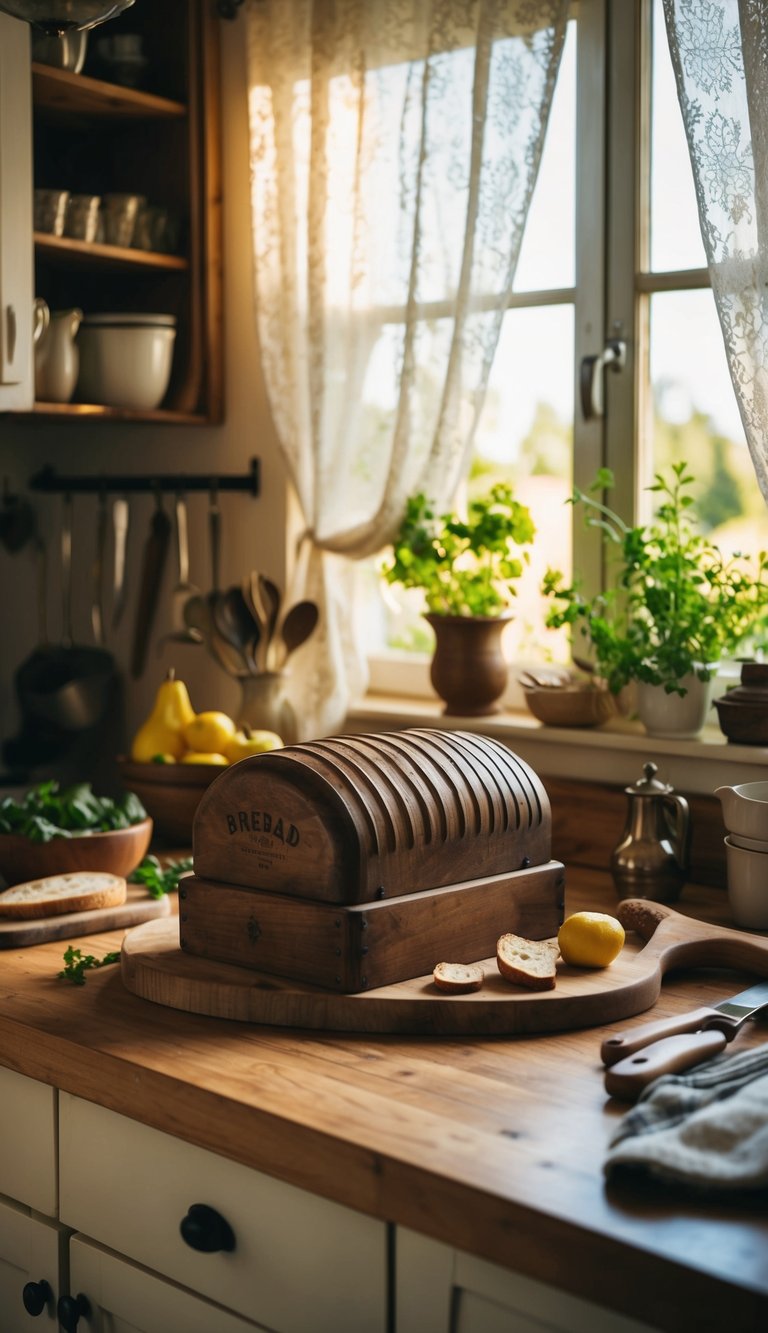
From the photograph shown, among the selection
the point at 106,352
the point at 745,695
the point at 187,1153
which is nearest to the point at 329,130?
the point at 106,352

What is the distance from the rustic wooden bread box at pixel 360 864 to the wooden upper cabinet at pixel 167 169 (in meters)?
1.01

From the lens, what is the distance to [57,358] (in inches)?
84.4

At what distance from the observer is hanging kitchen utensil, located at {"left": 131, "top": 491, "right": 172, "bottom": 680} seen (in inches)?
97.3

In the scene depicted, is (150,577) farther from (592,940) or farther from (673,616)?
(592,940)

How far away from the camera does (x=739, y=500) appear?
1979mm

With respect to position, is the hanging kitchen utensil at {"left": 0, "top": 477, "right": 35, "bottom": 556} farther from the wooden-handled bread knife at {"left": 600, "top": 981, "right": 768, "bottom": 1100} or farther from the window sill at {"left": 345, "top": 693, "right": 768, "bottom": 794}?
the wooden-handled bread knife at {"left": 600, "top": 981, "right": 768, "bottom": 1100}

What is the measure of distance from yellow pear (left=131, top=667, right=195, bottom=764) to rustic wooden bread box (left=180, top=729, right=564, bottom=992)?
2.17ft

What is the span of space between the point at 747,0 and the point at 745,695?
0.86 metres

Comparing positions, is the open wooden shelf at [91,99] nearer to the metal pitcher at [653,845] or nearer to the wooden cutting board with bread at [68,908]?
the wooden cutting board with bread at [68,908]

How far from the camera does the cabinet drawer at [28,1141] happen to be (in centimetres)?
134

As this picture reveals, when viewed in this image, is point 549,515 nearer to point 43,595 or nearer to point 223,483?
point 223,483

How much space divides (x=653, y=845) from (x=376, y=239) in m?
1.04

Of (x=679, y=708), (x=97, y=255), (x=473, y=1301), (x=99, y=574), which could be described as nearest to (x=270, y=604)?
(x=99, y=574)

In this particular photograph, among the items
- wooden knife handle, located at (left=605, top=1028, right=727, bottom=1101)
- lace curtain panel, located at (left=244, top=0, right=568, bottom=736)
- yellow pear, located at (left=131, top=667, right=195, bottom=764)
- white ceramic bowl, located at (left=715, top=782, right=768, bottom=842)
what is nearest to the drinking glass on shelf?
lace curtain panel, located at (left=244, top=0, right=568, bottom=736)
